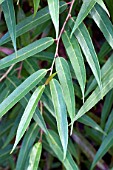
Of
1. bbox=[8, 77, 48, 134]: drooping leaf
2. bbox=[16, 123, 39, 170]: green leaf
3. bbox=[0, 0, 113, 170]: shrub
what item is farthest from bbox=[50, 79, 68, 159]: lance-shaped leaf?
bbox=[16, 123, 39, 170]: green leaf

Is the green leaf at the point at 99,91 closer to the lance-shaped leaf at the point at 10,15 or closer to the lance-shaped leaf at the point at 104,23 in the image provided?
the lance-shaped leaf at the point at 104,23

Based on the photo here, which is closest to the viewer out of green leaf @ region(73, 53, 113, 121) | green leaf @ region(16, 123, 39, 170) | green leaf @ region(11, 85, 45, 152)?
green leaf @ region(11, 85, 45, 152)

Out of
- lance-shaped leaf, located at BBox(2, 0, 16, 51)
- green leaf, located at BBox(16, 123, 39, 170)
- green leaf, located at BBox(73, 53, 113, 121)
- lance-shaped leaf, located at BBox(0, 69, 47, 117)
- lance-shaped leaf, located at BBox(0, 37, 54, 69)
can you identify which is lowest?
green leaf, located at BBox(16, 123, 39, 170)

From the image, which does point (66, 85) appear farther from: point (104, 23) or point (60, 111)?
point (104, 23)

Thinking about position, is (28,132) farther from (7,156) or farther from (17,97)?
(17,97)

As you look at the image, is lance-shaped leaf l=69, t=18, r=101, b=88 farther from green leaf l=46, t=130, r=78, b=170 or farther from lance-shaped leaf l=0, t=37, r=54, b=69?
green leaf l=46, t=130, r=78, b=170

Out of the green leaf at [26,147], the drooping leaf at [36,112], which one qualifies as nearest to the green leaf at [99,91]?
the drooping leaf at [36,112]

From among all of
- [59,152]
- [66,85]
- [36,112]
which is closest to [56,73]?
[66,85]
